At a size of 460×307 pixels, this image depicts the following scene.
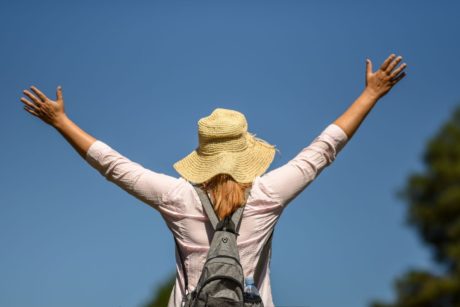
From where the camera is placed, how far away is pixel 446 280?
111ft

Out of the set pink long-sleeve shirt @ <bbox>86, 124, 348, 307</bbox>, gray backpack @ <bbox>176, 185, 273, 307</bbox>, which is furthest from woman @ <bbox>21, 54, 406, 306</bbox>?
gray backpack @ <bbox>176, 185, 273, 307</bbox>

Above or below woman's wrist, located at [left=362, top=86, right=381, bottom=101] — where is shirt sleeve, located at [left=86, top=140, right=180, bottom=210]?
below

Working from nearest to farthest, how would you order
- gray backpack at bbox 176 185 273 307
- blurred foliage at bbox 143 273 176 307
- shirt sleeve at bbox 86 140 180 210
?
gray backpack at bbox 176 185 273 307 → shirt sleeve at bbox 86 140 180 210 → blurred foliage at bbox 143 273 176 307

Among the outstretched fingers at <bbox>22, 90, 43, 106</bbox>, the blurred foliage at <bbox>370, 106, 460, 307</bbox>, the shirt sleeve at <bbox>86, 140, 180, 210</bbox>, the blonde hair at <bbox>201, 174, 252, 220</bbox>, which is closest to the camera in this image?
Answer: the blonde hair at <bbox>201, 174, 252, 220</bbox>

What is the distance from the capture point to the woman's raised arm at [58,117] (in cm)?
538

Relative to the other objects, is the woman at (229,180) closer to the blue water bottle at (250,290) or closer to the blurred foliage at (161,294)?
the blue water bottle at (250,290)

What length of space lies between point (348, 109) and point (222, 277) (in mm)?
1172

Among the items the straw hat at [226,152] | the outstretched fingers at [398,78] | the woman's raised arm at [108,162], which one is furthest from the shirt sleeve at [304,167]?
the woman's raised arm at [108,162]

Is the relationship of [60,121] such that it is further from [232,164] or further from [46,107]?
[232,164]

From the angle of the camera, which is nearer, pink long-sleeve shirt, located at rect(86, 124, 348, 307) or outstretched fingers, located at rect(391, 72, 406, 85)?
pink long-sleeve shirt, located at rect(86, 124, 348, 307)

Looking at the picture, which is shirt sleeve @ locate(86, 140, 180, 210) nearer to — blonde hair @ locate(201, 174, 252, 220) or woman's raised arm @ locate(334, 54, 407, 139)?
blonde hair @ locate(201, 174, 252, 220)

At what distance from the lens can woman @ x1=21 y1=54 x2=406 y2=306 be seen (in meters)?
5.16

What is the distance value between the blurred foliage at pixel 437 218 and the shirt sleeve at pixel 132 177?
28.4 metres

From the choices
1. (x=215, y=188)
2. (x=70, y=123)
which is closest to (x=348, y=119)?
(x=215, y=188)
